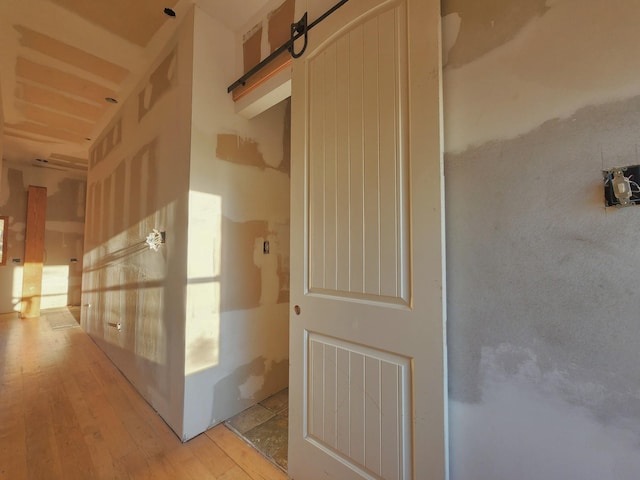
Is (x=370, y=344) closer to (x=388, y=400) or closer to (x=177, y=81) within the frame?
(x=388, y=400)

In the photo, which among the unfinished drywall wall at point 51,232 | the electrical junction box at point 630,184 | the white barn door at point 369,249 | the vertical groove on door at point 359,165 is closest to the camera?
the electrical junction box at point 630,184

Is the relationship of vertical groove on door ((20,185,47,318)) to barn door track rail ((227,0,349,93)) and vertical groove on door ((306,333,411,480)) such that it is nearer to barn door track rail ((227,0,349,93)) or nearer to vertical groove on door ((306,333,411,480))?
barn door track rail ((227,0,349,93))

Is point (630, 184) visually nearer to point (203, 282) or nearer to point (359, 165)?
point (359, 165)

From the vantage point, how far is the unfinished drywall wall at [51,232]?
5.78 m

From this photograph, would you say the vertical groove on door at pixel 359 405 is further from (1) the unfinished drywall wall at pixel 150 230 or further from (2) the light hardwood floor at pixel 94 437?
(1) the unfinished drywall wall at pixel 150 230

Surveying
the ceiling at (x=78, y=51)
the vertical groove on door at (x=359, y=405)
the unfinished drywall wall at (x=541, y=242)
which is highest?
the ceiling at (x=78, y=51)

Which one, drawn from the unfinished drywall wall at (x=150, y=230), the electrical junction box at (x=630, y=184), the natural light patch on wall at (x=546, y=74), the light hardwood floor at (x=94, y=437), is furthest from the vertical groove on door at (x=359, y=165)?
the light hardwood floor at (x=94, y=437)

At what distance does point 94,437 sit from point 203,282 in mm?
1322

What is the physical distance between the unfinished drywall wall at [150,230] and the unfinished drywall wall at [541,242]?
1810 millimetres

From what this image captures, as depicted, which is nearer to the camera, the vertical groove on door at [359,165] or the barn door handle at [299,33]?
the vertical groove on door at [359,165]

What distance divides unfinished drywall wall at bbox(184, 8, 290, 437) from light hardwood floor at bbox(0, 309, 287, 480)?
25 centimetres

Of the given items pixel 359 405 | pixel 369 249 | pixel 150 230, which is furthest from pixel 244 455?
pixel 150 230

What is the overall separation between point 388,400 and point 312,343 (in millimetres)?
474

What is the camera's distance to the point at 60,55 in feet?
8.53
